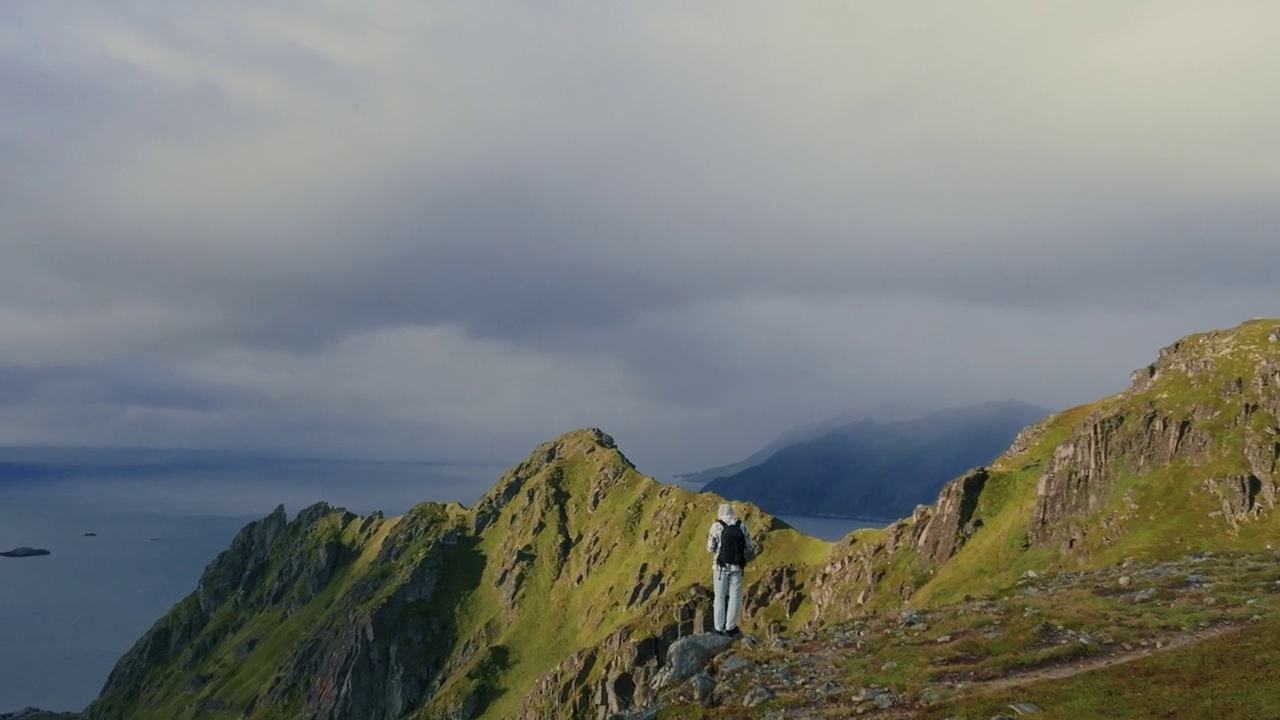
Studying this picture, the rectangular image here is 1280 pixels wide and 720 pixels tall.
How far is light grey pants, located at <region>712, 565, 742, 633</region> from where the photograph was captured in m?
33.9

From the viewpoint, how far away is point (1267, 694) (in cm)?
2103

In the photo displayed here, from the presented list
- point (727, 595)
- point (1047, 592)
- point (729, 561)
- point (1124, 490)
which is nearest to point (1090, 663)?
point (729, 561)

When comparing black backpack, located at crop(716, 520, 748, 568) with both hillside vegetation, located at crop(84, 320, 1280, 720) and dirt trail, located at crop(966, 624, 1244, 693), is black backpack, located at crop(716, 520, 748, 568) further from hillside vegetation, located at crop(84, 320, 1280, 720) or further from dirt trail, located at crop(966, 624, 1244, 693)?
dirt trail, located at crop(966, 624, 1244, 693)

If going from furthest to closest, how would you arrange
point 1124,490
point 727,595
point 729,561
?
point 1124,490 → point 727,595 → point 729,561

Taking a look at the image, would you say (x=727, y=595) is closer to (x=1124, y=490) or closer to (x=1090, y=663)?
(x=1090, y=663)

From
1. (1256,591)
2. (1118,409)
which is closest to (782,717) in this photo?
(1256,591)

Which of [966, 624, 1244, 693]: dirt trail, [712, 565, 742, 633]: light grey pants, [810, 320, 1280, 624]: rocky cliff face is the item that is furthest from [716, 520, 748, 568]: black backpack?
[810, 320, 1280, 624]: rocky cliff face

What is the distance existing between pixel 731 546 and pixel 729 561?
640 mm

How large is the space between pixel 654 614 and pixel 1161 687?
172 metres

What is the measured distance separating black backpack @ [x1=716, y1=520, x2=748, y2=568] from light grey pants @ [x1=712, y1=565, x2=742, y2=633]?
29 cm

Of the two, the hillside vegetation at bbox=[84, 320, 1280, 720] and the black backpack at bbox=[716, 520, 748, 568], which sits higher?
the black backpack at bbox=[716, 520, 748, 568]

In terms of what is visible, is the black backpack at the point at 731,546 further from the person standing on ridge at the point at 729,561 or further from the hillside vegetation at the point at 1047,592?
the hillside vegetation at the point at 1047,592

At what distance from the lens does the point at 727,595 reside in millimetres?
34500

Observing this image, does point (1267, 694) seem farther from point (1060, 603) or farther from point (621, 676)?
point (621, 676)
